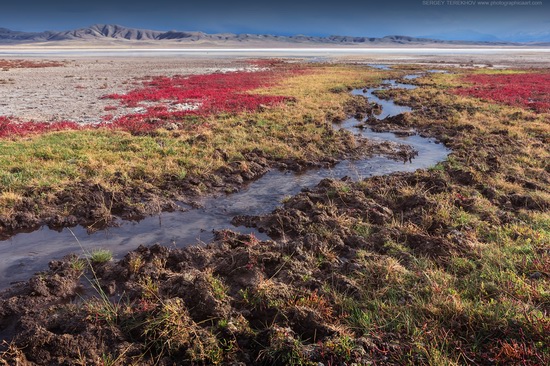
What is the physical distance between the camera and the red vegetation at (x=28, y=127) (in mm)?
16672

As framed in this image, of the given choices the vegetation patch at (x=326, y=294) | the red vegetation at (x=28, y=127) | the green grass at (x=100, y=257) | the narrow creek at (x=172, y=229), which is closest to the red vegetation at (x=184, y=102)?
the red vegetation at (x=28, y=127)

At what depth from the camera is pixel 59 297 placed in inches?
243

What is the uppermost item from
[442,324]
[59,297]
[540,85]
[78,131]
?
[540,85]

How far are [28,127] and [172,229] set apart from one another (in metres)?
14.0

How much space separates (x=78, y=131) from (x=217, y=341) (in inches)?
617

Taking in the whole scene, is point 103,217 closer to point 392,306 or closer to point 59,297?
point 59,297

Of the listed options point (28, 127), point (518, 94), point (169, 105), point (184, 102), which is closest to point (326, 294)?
point (28, 127)

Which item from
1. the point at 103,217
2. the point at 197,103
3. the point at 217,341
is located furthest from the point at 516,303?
the point at 197,103

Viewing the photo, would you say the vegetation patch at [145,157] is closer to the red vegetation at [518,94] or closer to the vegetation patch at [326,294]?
the vegetation patch at [326,294]

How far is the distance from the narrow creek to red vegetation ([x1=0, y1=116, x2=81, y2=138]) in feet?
35.3

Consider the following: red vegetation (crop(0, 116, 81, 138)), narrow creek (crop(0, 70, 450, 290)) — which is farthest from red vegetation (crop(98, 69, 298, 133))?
narrow creek (crop(0, 70, 450, 290))

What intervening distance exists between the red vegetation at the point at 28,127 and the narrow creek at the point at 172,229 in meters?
10.8

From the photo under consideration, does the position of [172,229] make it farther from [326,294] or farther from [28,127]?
[28,127]

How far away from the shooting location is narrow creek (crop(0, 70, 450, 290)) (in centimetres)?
760
